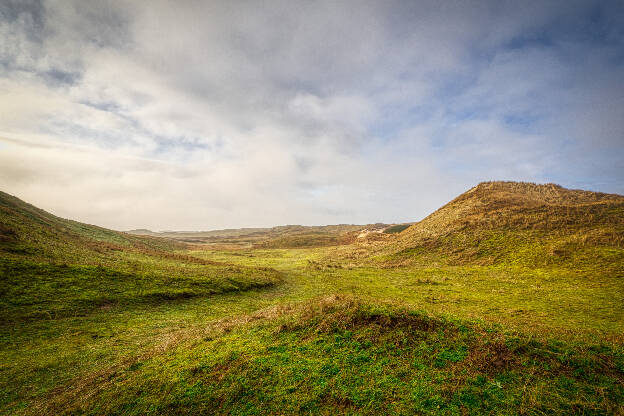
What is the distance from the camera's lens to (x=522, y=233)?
3772 cm

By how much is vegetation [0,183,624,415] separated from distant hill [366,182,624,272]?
142 cm

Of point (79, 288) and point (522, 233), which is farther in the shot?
point (522, 233)

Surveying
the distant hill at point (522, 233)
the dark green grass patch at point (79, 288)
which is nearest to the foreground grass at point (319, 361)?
the dark green grass patch at point (79, 288)

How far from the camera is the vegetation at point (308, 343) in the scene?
780 cm

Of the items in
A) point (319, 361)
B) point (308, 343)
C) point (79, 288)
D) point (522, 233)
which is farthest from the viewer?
point (522, 233)

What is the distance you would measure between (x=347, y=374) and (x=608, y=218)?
49777 millimetres

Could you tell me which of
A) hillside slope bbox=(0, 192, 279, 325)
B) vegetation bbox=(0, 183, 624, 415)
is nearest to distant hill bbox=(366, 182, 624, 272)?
vegetation bbox=(0, 183, 624, 415)

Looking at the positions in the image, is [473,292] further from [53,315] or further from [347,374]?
[53,315]

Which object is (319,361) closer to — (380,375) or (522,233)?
(380,375)

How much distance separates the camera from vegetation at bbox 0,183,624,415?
7.80 meters

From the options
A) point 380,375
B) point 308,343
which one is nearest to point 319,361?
point 308,343

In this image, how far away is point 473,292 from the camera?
23.3 m

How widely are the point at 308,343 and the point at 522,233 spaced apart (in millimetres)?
42857

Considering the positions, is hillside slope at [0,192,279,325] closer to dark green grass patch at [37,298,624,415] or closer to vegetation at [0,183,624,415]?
vegetation at [0,183,624,415]
